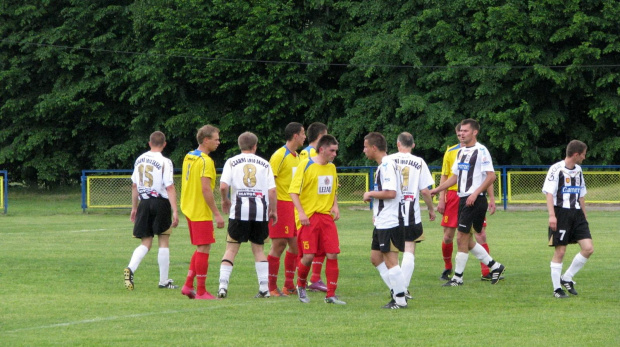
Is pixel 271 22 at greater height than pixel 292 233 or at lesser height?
greater

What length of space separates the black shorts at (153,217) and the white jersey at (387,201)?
311 centimetres

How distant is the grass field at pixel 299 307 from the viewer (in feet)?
25.9

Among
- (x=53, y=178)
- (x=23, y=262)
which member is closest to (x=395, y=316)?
(x=23, y=262)

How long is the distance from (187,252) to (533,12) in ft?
79.7

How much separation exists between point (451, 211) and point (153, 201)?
3.96 metres

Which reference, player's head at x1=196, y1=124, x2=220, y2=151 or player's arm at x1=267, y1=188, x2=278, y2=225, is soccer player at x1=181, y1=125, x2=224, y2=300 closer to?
player's head at x1=196, y1=124, x2=220, y2=151

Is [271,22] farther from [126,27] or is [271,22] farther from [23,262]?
[23,262]

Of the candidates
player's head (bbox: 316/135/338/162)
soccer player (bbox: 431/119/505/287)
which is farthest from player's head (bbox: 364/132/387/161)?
soccer player (bbox: 431/119/505/287)

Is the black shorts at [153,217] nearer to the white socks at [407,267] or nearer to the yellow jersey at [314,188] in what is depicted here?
the yellow jersey at [314,188]

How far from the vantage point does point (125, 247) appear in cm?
1766

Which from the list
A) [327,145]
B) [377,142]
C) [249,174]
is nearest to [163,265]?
[249,174]

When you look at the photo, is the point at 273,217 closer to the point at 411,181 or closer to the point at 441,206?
the point at 411,181

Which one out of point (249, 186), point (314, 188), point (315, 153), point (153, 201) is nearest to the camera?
point (314, 188)

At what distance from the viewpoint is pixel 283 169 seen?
36.3 feet
